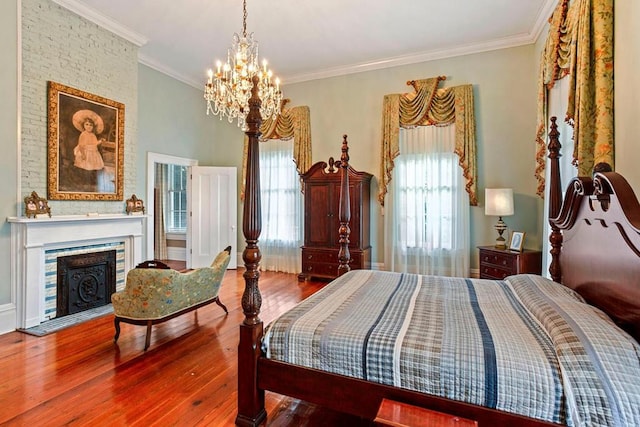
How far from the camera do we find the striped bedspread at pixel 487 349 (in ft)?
3.84

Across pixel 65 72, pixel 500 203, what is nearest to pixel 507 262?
pixel 500 203

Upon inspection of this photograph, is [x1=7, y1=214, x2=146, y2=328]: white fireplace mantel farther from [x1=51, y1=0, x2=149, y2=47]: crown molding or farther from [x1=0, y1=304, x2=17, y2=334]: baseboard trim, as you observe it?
[x1=51, y1=0, x2=149, y2=47]: crown molding

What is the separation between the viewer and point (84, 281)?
3.83m

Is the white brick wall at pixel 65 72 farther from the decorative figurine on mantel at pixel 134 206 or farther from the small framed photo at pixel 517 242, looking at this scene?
the small framed photo at pixel 517 242

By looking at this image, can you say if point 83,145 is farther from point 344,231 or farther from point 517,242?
point 517,242

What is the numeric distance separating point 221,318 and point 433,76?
4560 mm

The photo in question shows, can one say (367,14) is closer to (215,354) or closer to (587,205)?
(587,205)

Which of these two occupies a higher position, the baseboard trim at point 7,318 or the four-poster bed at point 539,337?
the four-poster bed at point 539,337

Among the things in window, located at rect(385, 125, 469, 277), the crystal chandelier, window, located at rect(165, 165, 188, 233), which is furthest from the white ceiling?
window, located at rect(165, 165, 188, 233)

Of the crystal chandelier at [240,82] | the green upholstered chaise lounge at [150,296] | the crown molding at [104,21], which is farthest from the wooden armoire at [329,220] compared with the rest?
the crown molding at [104,21]

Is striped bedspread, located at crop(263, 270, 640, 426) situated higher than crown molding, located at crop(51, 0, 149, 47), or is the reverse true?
crown molding, located at crop(51, 0, 149, 47)

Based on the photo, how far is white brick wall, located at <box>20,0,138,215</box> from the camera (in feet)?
11.0

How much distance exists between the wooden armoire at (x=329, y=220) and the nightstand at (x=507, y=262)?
171 centimetres

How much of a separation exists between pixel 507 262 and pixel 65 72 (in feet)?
18.6
